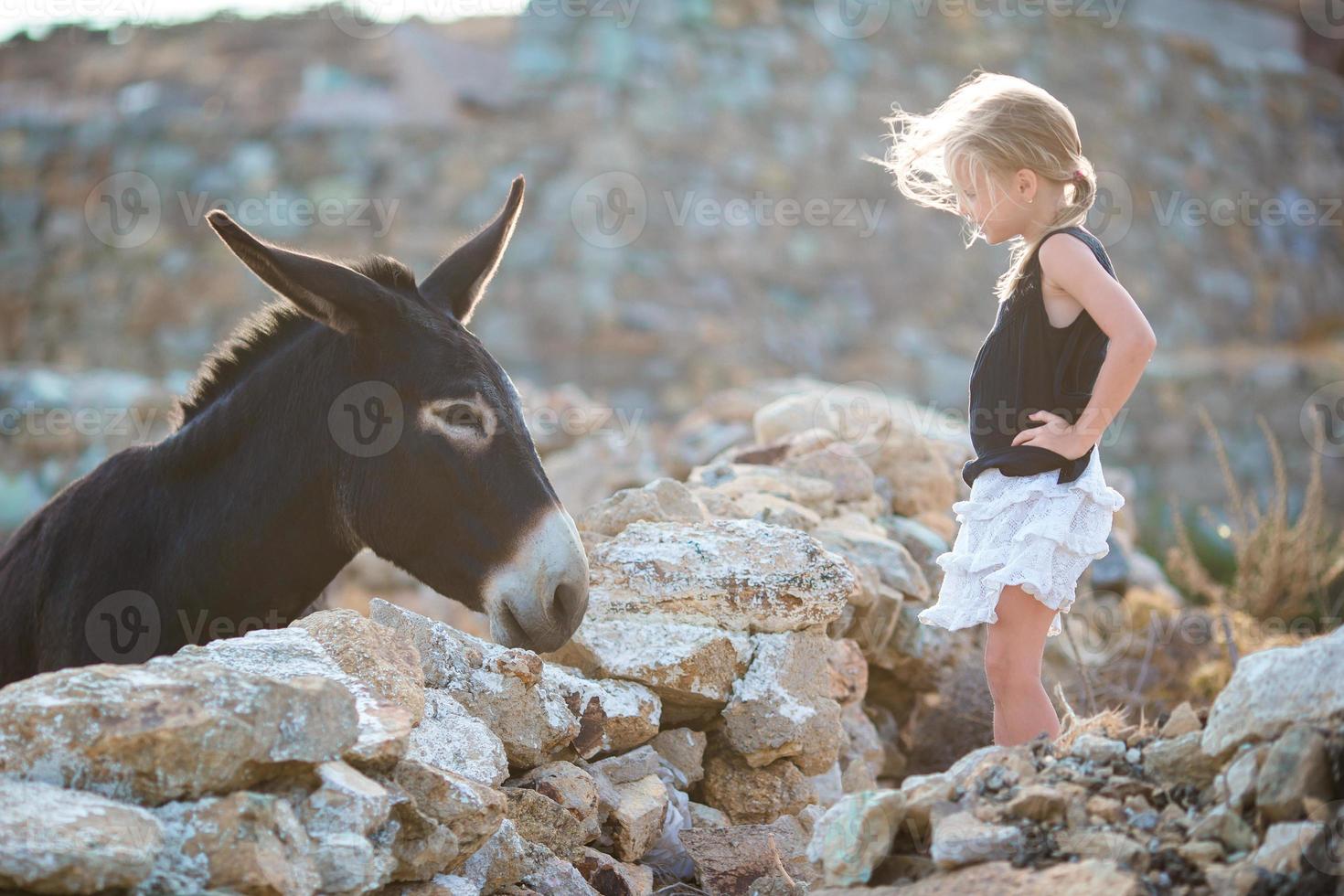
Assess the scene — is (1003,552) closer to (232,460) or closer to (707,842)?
(707,842)

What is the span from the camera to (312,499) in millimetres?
3412

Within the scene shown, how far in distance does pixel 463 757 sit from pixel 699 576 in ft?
3.44

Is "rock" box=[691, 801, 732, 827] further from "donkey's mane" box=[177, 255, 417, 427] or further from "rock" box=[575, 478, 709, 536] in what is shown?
"donkey's mane" box=[177, 255, 417, 427]

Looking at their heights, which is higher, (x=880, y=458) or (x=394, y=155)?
(x=394, y=155)

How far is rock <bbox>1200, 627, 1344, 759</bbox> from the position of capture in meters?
2.12

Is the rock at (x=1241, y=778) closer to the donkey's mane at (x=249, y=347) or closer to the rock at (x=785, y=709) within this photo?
the rock at (x=785, y=709)

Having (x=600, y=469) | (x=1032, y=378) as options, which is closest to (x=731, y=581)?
(x=1032, y=378)

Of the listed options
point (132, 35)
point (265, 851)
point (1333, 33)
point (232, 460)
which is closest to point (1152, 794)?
point (265, 851)

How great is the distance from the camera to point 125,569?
133 inches

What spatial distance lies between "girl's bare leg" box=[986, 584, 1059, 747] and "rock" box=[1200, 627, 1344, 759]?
1.86ft

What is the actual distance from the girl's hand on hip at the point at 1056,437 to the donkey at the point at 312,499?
1163mm

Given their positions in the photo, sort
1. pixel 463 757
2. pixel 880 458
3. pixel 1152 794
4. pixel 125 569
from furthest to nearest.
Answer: pixel 880 458
pixel 125 569
pixel 463 757
pixel 1152 794

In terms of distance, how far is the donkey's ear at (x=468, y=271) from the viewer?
371cm

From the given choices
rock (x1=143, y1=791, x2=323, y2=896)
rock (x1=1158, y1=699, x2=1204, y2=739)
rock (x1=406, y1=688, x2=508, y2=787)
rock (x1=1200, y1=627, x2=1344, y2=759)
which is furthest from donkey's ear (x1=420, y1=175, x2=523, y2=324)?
rock (x1=1200, y1=627, x2=1344, y2=759)
